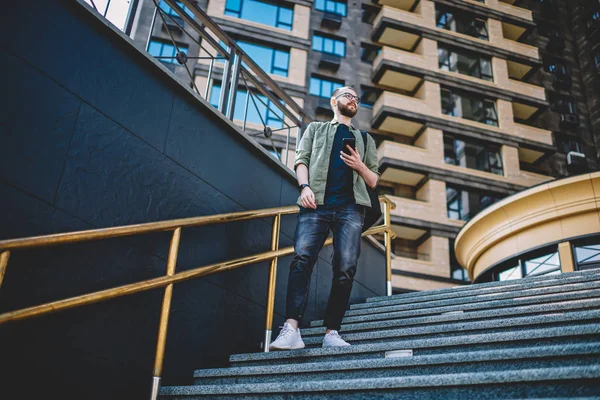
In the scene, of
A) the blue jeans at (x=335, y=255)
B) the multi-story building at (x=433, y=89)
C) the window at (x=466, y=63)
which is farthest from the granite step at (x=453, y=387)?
the window at (x=466, y=63)

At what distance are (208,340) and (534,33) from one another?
32.9 meters

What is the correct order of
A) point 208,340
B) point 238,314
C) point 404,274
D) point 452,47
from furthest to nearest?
point 452,47
point 404,274
point 238,314
point 208,340

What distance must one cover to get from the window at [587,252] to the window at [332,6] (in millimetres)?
19828

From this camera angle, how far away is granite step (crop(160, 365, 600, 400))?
183 cm

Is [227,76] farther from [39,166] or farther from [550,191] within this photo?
[550,191]

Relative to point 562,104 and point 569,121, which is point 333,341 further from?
point 562,104

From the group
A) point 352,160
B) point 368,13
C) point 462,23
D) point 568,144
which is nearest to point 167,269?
point 352,160

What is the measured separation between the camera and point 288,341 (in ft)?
10.3

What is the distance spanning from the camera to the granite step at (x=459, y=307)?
3.59 meters

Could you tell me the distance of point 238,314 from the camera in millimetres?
4000

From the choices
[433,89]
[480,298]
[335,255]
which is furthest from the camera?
[433,89]

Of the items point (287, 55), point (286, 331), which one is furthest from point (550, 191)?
point (287, 55)

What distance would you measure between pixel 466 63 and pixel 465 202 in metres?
8.86

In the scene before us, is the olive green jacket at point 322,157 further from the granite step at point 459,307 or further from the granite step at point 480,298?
the granite step at point 480,298
